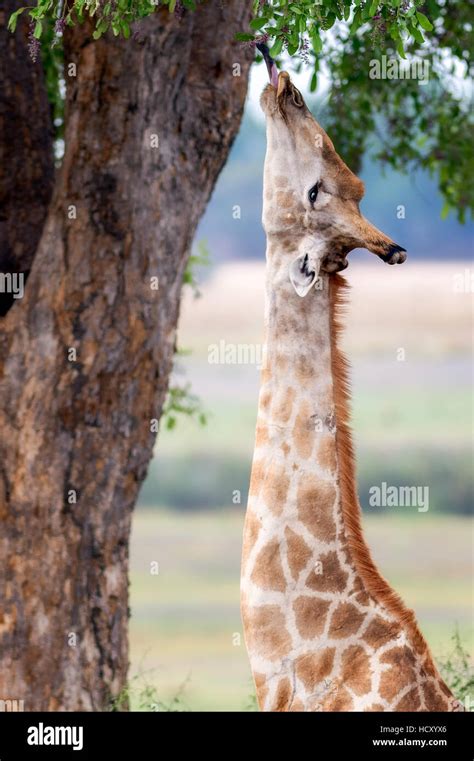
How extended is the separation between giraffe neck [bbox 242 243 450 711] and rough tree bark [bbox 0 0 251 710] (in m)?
2.95

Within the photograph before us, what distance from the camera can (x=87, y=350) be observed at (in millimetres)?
6766

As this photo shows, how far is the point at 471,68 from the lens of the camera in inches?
378

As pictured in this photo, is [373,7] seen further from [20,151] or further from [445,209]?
[445,209]

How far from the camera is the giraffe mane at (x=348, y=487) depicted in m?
4.03

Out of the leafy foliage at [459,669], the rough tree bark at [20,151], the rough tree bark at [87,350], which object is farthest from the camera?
the rough tree bark at [20,151]

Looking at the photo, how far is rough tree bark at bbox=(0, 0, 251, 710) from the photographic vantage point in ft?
22.2

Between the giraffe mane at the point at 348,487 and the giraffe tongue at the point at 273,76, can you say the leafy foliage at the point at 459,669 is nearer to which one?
the giraffe mane at the point at 348,487

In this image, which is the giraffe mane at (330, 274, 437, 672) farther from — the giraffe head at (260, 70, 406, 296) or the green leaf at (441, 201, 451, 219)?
the green leaf at (441, 201, 451, 219)

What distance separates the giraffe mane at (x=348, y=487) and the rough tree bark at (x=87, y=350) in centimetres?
299

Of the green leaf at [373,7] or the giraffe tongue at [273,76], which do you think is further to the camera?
the green leaf at [373,7]

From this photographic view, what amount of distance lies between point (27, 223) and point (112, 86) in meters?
1.20

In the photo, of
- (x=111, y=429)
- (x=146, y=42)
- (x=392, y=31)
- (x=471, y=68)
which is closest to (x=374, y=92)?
(x=471, y=68)

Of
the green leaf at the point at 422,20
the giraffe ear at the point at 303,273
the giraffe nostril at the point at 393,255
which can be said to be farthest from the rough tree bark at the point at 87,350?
the giraffe nostril at the point at 393,255

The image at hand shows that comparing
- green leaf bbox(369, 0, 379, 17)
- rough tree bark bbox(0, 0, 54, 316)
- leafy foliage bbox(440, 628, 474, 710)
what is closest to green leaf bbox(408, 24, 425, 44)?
green leaf bbox(369, 0, 379, 17)
